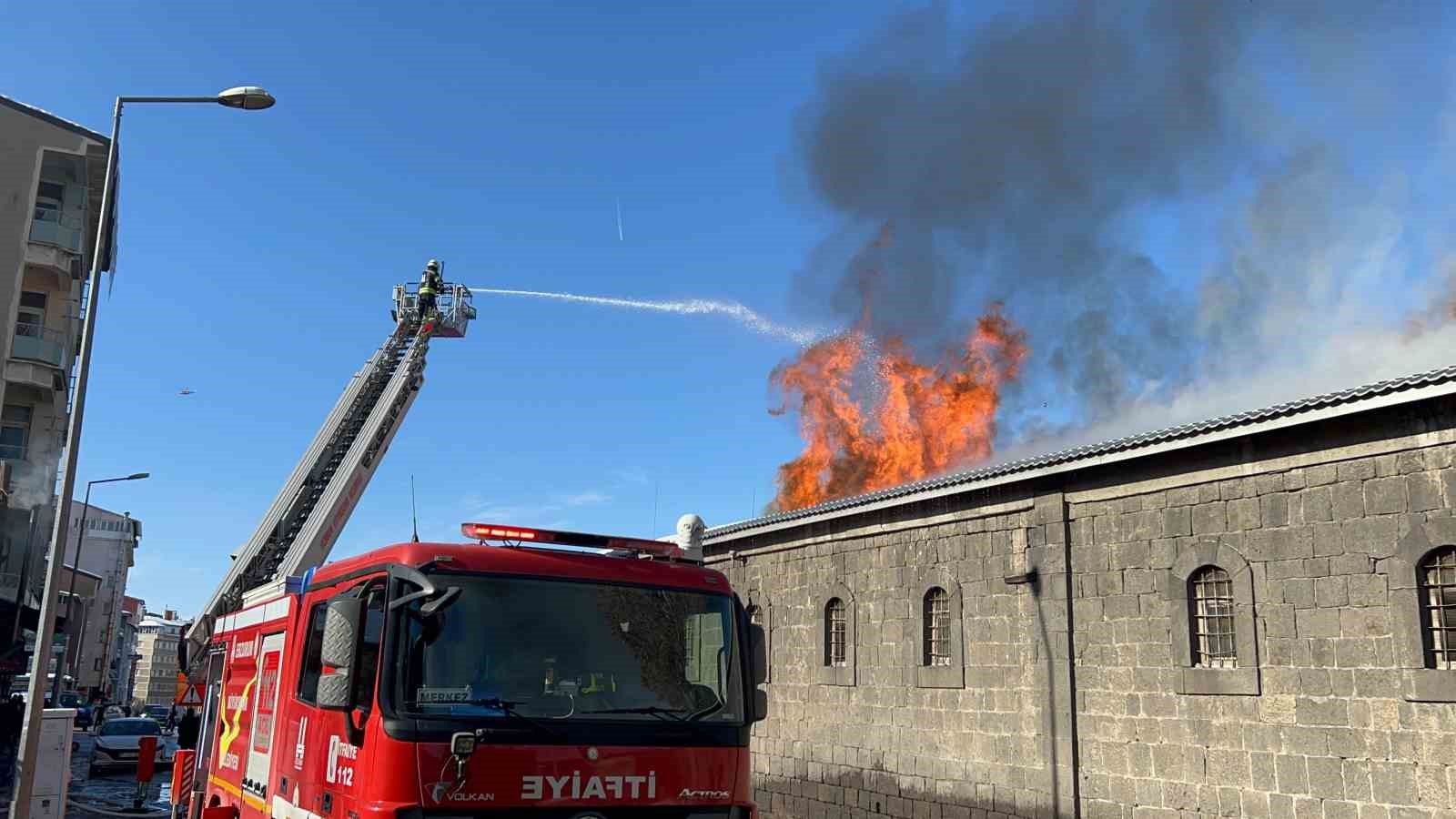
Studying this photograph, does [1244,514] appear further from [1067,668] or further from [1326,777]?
[1067,668]

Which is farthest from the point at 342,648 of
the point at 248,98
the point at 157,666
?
the point at 157,666

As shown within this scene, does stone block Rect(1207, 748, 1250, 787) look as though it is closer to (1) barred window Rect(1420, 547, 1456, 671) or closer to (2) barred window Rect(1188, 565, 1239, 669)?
(2) barred window Rect(1188, 565, 1239, 669)

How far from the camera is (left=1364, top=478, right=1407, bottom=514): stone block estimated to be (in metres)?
10.4

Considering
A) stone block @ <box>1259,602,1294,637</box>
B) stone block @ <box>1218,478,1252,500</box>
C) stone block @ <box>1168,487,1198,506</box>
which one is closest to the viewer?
stone block @ <box>1259,602,1294,637</box>

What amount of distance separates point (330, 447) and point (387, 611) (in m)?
17.4

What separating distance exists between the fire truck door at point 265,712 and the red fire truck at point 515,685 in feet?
0.21

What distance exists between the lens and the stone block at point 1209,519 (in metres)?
12.0

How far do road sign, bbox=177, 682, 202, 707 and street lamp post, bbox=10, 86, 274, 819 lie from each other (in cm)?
177

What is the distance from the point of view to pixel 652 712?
6707 mm

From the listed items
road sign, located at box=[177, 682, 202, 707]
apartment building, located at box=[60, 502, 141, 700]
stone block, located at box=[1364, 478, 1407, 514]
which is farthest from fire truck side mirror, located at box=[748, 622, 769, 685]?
apartment building, located at box=[60, 502, 141, 700]

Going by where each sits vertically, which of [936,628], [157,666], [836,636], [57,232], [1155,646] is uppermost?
[57,232]

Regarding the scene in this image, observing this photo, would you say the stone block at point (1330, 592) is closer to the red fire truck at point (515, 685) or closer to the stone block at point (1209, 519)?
the stone block at point (1209, 519)

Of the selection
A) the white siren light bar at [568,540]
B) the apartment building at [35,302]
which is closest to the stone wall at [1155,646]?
the white siren light bar at [568,540]

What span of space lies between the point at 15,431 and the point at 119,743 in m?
12.8
